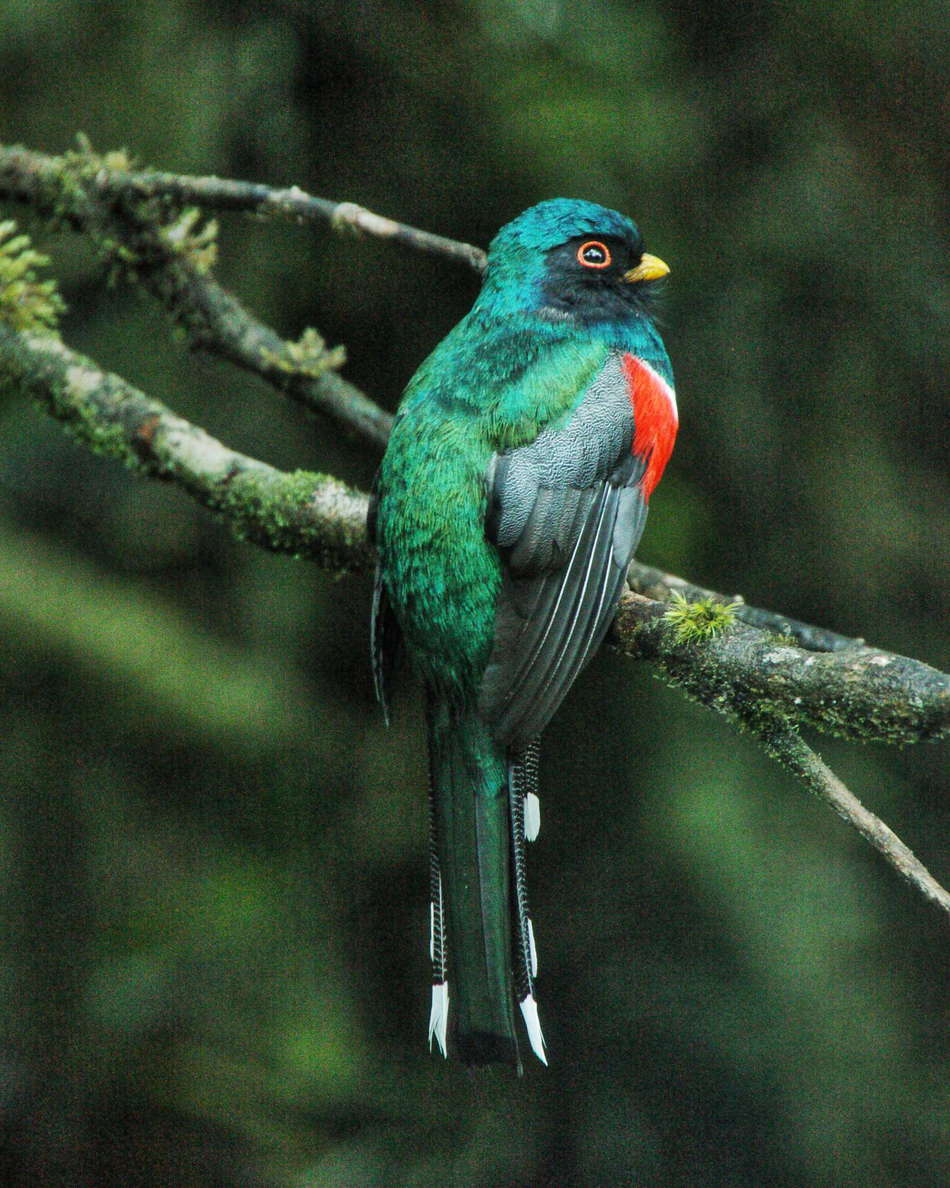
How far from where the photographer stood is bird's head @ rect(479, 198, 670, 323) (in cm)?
350

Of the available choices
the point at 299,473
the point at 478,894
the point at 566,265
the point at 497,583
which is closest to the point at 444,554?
the point at 497,583

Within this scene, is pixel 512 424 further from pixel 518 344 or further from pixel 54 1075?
pixel 54 1075

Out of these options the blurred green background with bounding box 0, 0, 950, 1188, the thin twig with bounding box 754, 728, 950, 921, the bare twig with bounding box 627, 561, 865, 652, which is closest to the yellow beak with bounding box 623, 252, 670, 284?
the blurred green background with bounding box 0, 0, 950, 1188

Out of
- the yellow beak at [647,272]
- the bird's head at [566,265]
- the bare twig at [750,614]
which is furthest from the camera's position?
the yellow beak at [647,272]

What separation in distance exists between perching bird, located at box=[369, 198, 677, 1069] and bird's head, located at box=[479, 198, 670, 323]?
24cm

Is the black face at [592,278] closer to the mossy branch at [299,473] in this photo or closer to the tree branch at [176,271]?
the mossy branch at [299,473]

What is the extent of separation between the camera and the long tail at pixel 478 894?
2865 millimetres

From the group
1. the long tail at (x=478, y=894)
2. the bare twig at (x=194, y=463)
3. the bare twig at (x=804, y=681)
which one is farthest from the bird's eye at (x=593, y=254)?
the long tail at (x=478, y=894)

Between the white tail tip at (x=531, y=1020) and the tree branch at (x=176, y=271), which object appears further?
the tree branch at (x=176, y=271)

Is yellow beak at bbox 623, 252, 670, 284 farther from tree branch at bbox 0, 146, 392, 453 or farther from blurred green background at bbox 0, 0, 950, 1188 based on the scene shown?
tree branch at bbox 0, 146, 392, 453

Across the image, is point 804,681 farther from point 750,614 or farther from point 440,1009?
point 440,1009

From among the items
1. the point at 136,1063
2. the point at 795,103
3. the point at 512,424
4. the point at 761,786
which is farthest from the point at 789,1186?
the point at 795,103

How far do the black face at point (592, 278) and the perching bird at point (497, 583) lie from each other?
24cm

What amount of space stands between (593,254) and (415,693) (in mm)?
1676
